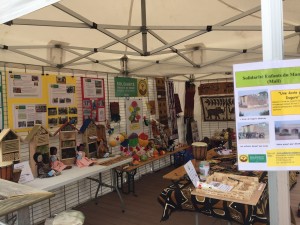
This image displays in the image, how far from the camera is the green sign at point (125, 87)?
495 centimetres

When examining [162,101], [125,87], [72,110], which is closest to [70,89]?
[72,110]

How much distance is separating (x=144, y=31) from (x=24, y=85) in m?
1.74

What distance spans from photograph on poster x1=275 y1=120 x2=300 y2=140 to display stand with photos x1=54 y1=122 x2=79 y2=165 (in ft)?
10.7

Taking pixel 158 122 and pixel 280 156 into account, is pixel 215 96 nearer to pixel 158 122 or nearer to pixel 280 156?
pixel 158 122

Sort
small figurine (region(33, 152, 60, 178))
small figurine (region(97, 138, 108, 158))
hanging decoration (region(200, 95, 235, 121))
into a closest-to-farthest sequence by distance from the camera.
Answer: small figurine (region(33, 152, 60, 178)), small figurine (region(97, 138, 108, 158)), hanging decoration (region(200, 95, 235, 121))

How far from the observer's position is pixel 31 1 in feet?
4.05

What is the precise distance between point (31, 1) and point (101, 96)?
3.59 m

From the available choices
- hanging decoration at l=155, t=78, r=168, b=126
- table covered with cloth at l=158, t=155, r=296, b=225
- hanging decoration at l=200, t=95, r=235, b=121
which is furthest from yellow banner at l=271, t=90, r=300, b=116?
hanging decoration at l=200, t=95, r=235, b=121

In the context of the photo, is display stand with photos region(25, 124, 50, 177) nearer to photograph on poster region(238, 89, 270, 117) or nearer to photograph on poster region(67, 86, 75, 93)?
photograph on poster region(67, 86, 75, 93)

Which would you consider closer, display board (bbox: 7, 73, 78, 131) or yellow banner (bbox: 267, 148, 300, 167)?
yellow banner (bbox: 267, 148, 300, 167)

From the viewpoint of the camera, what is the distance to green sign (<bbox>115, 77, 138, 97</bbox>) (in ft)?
16.2

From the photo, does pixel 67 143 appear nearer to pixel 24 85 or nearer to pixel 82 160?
pixel 82 160

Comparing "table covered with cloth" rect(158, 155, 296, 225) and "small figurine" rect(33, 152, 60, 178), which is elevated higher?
"small figurine" rect(33, 152, 60, 178)

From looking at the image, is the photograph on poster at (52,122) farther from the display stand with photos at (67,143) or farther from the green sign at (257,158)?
the green sign at (257,158)
